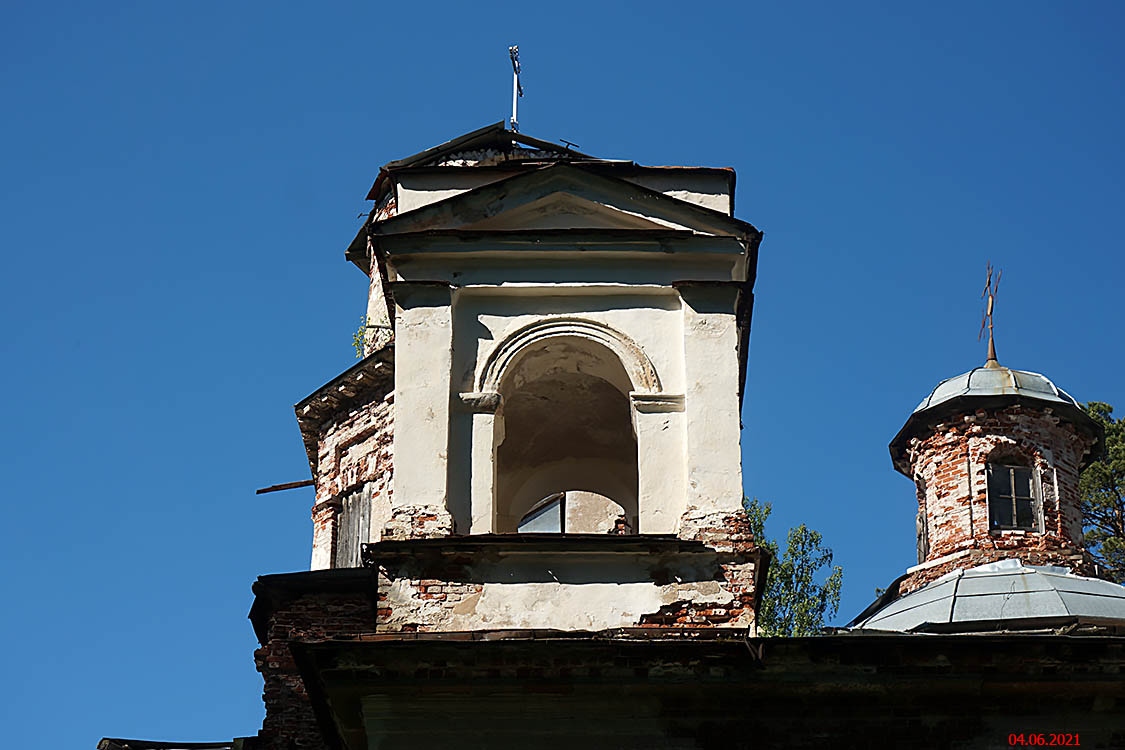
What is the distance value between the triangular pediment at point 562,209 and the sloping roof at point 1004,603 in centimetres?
641

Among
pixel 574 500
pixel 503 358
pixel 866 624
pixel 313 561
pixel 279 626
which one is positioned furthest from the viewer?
pixel 866 624

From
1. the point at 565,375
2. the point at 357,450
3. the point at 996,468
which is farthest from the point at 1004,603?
the point at 357,450

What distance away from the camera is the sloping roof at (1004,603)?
19578 millimetres

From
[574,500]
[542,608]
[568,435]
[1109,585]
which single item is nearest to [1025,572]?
[1109,585]

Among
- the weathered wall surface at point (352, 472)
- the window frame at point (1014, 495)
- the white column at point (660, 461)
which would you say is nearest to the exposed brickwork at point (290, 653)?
the weathered wall surface at point (352, 472)

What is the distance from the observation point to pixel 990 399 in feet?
76.9

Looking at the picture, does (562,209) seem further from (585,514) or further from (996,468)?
(996,468)

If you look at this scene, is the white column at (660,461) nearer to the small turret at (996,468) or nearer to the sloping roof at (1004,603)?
the sloping roof at (1004,603)

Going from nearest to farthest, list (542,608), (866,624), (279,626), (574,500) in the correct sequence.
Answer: (542,608) < (279,626) < (574,500) < (866,624)

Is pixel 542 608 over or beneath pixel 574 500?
beneath

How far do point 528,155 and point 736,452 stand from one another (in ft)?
20.4

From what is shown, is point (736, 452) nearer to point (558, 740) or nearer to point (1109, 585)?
point (558, 740)

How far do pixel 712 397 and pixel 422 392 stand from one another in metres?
2.29

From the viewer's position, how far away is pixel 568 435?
1670 centimetres
